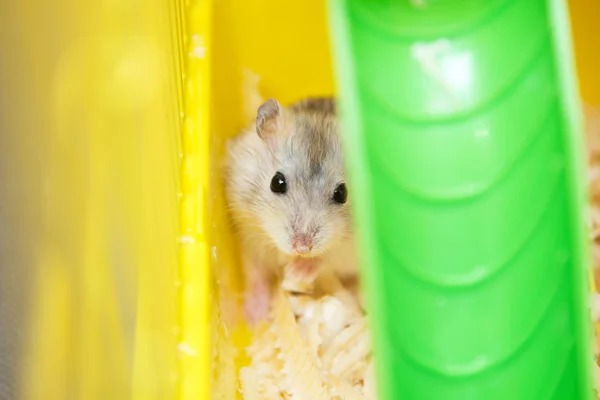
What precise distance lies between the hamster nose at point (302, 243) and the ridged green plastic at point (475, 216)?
61 centimetres

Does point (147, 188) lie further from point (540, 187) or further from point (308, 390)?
point (540, 187)

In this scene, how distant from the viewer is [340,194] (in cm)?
137

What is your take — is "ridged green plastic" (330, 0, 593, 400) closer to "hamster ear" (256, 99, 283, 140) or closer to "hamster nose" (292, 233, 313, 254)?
"hamster nose" (292, 233, 313, 254)

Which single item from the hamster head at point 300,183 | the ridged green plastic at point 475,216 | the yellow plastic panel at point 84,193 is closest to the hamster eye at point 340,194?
the hamster head at point 300,183

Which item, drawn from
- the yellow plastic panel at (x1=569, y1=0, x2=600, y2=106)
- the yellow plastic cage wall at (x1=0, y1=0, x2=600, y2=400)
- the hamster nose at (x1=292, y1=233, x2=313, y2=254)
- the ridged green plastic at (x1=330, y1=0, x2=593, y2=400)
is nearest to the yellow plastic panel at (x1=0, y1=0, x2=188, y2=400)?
the yellow plastic cage wall at (x1=0, y1=0, x2=600, y2=400)

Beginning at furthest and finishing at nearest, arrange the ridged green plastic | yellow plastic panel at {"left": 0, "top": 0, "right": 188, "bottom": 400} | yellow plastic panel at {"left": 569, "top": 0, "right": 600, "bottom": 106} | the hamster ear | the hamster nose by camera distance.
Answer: yellow plastic panel at {"left": 569, "top": 0, "right": 600, "bottom": 106}
the hamster ear
the hamster nose
yellow plastic panel at {"left": 0, "top": 0, "right": 188, "bottom": 400}
the ridged green plastic

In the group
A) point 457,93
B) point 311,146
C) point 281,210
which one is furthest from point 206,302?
point 457,93

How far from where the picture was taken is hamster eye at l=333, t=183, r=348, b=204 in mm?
1363

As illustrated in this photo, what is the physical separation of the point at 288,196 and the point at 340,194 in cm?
11

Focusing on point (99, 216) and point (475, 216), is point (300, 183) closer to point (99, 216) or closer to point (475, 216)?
point (99, 216)

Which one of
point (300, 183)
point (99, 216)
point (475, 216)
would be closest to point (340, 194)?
point (300, 183)

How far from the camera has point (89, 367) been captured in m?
1.02

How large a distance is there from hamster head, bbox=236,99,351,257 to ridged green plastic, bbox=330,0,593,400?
62 cm

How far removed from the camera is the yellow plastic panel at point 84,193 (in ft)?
3.26
